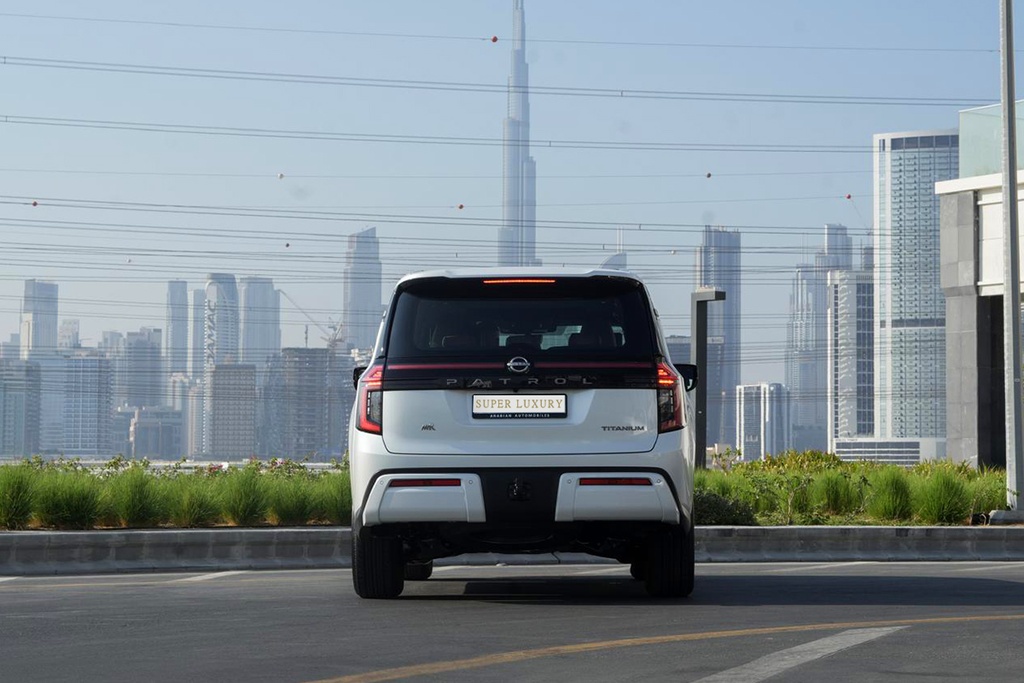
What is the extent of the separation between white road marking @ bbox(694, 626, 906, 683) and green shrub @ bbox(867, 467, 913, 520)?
985 cm

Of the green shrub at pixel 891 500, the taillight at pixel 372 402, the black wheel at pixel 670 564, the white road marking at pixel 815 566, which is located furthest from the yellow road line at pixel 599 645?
the green shrub at pixel 891 500

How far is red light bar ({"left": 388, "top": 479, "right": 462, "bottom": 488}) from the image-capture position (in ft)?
32.0

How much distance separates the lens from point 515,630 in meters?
9.16

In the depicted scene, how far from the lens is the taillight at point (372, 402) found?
32.7ft

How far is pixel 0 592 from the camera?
11.8 metres

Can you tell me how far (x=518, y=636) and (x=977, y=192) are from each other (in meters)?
25.0

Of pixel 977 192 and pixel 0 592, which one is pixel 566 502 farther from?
pixel 977 192

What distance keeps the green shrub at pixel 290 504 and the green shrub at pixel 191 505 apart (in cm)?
58

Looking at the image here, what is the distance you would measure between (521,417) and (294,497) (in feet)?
25.9

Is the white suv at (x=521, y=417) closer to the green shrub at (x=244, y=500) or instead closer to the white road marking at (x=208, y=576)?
the white road marking at (x=208, y=576)

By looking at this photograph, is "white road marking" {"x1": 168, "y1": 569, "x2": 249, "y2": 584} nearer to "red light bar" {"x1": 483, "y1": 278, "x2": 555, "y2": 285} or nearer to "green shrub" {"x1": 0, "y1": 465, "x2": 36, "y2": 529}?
"green shrub" {"x1": 0, "y1": 465, "x2": 36, "y2": 529}

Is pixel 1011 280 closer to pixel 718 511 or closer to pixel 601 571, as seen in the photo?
pixel 718 511

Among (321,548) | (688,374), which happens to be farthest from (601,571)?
(688,374)

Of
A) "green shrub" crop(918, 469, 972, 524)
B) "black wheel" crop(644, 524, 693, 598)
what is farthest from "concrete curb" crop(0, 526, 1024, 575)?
"black wheel" crop(644, 524, 693, 598)
